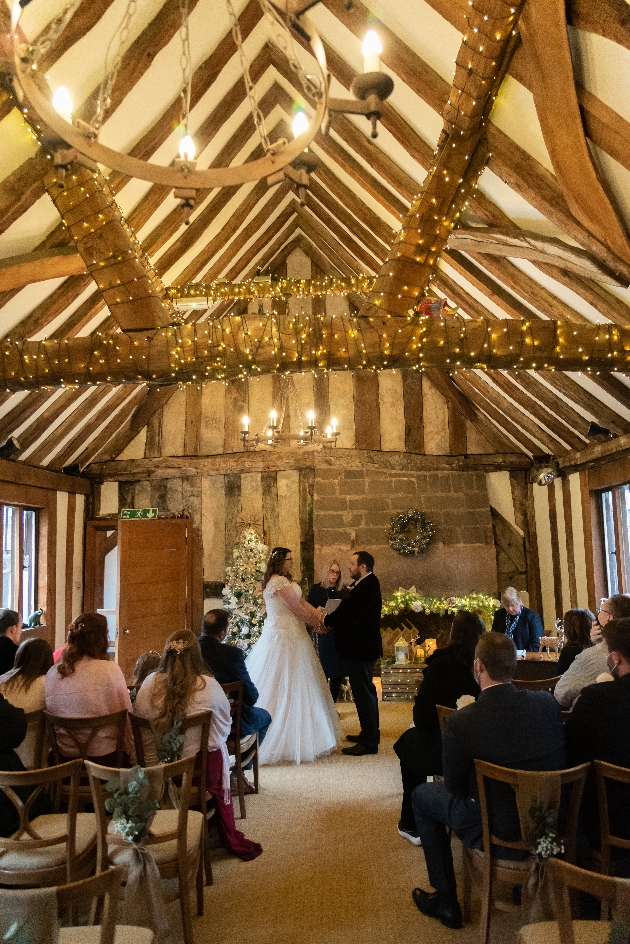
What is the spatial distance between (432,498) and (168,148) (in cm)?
605

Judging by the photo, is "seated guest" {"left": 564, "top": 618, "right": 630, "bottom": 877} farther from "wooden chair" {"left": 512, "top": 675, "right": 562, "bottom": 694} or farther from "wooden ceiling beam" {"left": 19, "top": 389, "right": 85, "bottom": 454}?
"wooden ceiling beam" {"left": 19, "top": 389, "right": 85, "bottom": 454}

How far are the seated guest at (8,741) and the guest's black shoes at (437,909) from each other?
74.2 inches

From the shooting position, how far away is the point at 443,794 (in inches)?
135

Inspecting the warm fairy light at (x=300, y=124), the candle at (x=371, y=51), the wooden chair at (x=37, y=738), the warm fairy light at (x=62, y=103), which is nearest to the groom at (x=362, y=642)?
the wooden chair at (x=37, y=738)

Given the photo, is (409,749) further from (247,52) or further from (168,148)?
(247,52)

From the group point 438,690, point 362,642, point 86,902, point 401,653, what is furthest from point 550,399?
point 86,902

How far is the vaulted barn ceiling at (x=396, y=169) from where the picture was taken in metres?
4.23

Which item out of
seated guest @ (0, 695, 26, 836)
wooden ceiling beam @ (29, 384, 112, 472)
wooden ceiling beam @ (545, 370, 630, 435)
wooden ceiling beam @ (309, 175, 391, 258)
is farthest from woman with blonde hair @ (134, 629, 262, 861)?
wooden ceiling beam @ (29, 384, 112, 472)

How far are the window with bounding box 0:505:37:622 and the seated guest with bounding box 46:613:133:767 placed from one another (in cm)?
595

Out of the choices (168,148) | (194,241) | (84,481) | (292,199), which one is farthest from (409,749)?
(84,481)

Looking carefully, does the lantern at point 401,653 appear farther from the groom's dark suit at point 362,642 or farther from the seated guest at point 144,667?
the seated guest at point 144,667

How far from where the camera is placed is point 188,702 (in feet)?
12.5

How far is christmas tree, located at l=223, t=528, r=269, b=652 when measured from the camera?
9.49 meters

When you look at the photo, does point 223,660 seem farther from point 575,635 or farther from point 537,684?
point 575,635
